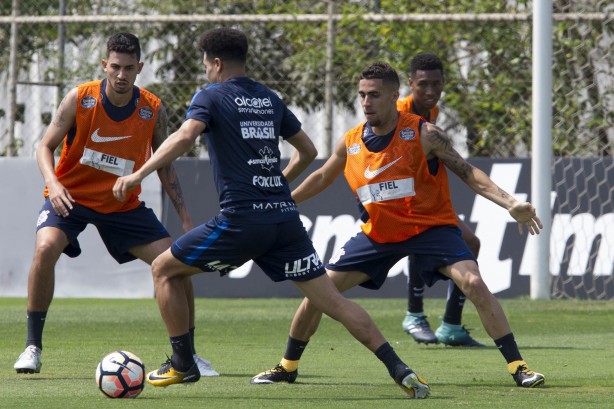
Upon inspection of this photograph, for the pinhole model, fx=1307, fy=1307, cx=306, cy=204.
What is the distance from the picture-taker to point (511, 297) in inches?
574

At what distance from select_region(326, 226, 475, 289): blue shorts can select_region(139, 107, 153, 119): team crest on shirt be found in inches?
64.8

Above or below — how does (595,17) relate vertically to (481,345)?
above

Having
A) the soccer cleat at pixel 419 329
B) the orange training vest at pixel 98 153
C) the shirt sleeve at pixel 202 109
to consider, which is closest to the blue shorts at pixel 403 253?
the orange training vest at pixel 98 153

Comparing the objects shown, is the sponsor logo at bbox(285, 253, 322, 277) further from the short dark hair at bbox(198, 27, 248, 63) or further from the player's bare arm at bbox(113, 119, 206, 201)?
the short dark hair at bbox(198, 27, 248, 63)

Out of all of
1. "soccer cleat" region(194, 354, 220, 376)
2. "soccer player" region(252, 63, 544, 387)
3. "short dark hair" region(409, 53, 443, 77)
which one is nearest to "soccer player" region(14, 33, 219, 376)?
"soccer cleat" region(194, 354, 220, 376)

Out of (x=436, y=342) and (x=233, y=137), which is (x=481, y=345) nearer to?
(x=436, y=342)

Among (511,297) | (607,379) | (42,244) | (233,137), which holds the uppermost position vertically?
(233,137)

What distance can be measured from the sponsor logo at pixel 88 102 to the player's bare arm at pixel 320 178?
1.51m

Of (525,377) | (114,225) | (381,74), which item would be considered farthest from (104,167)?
(525,377)

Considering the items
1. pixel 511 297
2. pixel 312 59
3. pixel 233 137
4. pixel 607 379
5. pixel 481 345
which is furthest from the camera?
pixel 312 59

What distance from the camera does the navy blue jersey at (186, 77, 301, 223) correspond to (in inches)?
286

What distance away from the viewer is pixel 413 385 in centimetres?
712

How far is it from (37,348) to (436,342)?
355 cm

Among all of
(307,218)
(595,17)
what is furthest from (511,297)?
(595,17)
